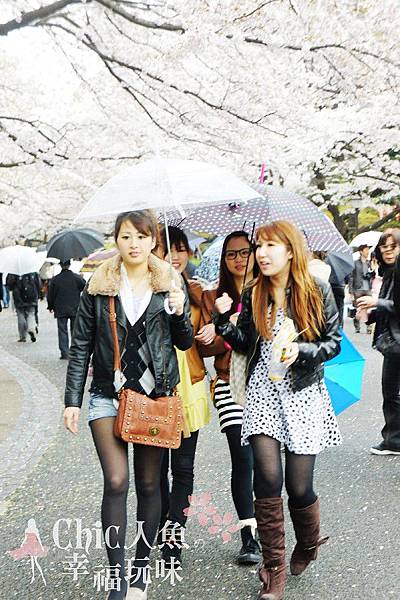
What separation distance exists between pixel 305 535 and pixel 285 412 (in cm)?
58

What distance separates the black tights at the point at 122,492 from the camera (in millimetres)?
3164

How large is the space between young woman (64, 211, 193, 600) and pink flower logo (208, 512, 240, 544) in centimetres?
82

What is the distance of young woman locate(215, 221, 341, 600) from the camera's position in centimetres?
327

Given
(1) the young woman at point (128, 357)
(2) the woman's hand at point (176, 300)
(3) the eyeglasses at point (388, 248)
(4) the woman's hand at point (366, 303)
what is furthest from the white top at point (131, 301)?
(3) the eyeglasses at point (388, 248)

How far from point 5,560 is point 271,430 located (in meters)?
1.56

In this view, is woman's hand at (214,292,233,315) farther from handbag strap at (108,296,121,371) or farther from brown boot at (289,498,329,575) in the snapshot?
brown boot at (289,498,329,575)

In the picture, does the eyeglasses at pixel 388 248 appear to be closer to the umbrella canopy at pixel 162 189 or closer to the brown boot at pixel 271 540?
the umbrella canopy at pixel 162 189

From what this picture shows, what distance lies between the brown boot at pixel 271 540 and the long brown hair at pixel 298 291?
0.73m

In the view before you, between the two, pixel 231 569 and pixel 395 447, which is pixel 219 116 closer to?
pixel 395 447

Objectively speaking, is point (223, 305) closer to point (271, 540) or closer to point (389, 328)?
point (271, 540)

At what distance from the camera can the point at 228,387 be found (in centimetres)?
384

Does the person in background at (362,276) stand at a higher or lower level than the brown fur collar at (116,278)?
lower

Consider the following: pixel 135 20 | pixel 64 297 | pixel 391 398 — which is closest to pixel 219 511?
pixel 391 398

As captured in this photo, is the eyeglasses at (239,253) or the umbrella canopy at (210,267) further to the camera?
the umbrella canopy at (210,267)
